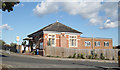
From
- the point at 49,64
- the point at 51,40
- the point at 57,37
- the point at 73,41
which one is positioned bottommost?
the point at 49,64

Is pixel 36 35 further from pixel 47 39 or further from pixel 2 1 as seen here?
pixel 2 1

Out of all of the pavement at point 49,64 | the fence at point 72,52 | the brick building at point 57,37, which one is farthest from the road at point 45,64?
the brick building at point 57,37

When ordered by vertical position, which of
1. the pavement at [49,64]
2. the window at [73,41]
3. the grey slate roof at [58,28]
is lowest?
the pavement at [49,64]

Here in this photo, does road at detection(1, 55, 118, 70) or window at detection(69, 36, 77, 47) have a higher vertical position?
window at detection(69, 36, 77, 47)

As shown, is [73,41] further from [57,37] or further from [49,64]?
[49,64]

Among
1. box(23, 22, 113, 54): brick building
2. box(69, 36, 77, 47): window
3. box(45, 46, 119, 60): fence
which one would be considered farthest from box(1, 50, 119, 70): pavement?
box(69, 36, 77, 47): window

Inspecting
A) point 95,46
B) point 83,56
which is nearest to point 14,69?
point 83,56

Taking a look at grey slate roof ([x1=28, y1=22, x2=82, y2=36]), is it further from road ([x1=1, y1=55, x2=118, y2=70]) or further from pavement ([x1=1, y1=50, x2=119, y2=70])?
road ([x1=1, y1=55, x2=118, y2=70])

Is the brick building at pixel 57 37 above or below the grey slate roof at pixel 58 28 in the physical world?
below

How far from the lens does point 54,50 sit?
3212cm

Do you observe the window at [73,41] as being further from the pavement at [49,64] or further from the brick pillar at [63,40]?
the pavement at [49,64]

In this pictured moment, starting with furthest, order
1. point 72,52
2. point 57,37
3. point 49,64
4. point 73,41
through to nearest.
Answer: point 73,41
point 57,37
point 72,52
point 49,64

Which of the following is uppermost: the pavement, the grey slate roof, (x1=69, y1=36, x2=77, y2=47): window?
the grey slate roof

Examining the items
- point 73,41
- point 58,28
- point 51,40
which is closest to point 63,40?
point 73,41
